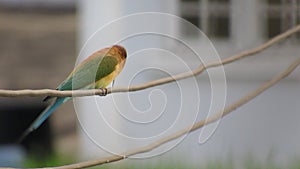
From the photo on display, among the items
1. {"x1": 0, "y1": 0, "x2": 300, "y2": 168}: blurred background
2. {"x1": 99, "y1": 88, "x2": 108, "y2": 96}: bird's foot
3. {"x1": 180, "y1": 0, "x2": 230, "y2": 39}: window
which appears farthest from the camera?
{"x1": 180, "y1": 0, "x2": 230, "y2": 39}: window

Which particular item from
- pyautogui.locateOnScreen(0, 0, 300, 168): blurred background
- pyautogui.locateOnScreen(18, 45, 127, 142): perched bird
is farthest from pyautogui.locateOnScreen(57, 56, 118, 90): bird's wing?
pyautogui.locateOnScreen(0, 0, 300, 168): blurred background

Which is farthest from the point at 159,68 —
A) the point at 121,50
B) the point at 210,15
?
the point at 121,50

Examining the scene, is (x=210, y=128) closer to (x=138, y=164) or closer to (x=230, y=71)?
(x=138, y=164)

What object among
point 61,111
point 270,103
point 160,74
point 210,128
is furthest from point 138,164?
point 61,111

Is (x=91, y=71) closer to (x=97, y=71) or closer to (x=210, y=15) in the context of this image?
(x=97, y=71)

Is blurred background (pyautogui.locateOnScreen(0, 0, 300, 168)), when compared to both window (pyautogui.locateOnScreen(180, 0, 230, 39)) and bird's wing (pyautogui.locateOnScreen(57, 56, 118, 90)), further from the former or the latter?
bird's wing (pyautogui.locateOnScreen(57, 56, 118, 90))

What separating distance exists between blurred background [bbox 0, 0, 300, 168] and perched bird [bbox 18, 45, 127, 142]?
1.41 feet

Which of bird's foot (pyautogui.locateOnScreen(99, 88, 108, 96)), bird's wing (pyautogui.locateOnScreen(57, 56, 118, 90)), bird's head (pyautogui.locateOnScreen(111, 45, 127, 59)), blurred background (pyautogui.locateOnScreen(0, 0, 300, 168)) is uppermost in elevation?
bird's head (pyautogui.locateOnScreen(111, 45, 127, 59))

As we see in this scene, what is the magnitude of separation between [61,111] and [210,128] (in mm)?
2383

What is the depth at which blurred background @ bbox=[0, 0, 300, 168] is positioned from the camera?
184 cm

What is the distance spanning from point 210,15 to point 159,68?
823 millimetres

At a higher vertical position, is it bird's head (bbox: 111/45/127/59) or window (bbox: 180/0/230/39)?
bird's head (bbox: 111/45/127/59)

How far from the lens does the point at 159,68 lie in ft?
6.62

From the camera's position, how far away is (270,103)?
253 cm
